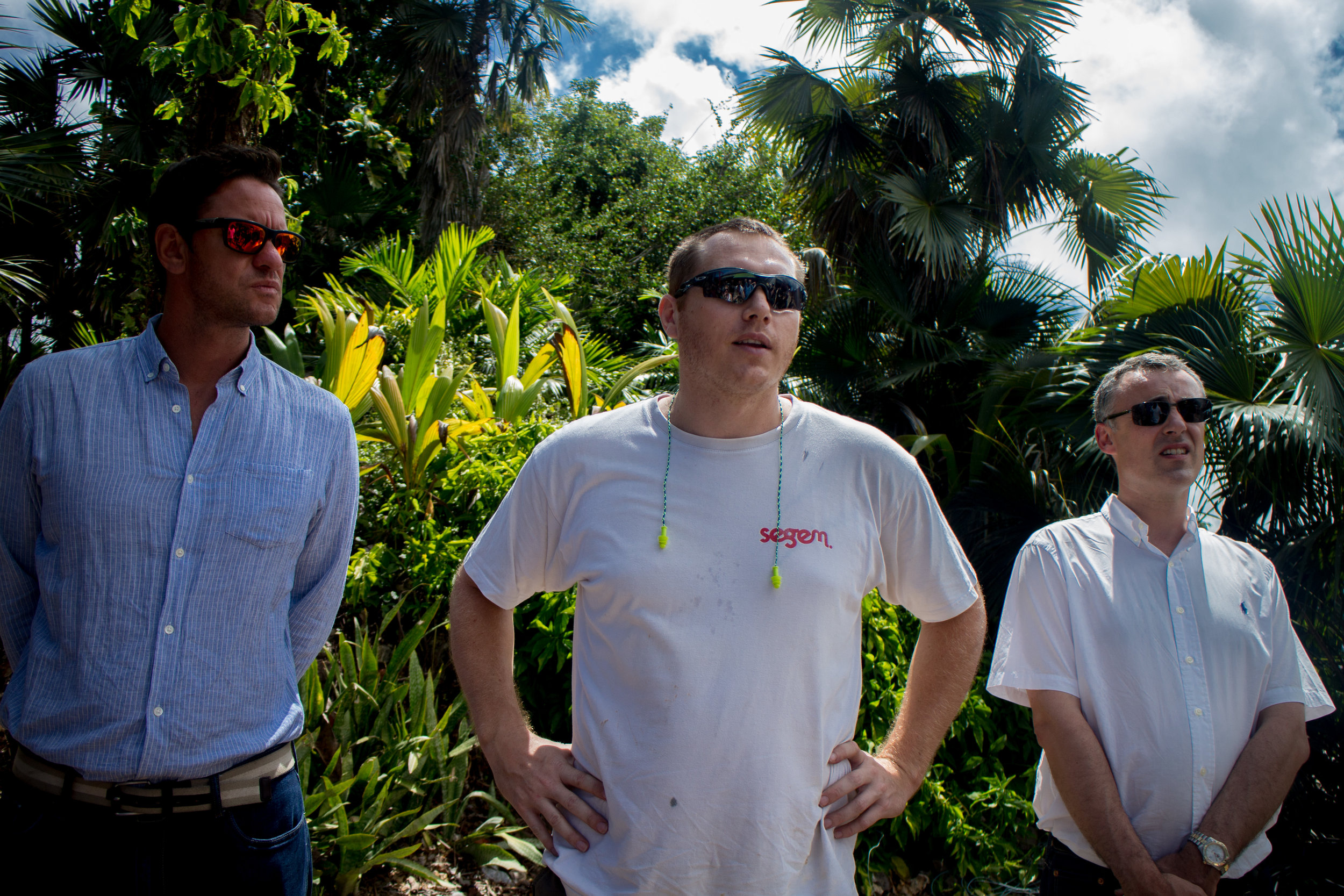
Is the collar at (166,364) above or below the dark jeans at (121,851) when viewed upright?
above

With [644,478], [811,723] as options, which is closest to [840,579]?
[811,723]

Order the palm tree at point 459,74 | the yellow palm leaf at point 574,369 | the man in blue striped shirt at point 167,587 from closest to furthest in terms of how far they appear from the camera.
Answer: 1. the man in blue striped shirt at point 167,587
2. the yellow palm leaf at point 574,369
3. the palm tree at point 459,74

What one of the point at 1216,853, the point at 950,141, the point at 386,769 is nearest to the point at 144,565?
the point at 386,769

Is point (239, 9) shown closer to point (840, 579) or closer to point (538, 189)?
point (840, 579)

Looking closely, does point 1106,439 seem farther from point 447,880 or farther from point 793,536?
point 447,880

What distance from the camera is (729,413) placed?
188cm

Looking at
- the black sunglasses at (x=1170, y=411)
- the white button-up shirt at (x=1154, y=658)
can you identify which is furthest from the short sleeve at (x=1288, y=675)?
the black sunglasses at (x=1170, y=411)

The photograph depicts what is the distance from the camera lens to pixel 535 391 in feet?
19.3

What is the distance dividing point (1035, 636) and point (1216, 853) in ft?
2.01

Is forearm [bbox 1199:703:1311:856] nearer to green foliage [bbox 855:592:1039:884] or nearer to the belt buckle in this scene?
green foliage [bbox 855:592:1039:884]

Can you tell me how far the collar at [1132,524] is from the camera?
2.47 m

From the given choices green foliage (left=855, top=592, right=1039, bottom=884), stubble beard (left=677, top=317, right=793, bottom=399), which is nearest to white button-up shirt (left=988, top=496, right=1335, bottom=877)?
stubble beard (left=677, top=317, right=793, bottom=399)

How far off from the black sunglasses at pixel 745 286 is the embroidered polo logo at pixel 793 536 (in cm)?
49

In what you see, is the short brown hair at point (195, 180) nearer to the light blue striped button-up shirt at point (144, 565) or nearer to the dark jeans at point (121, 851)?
the light blue striped button-up shirt at point (144, 565)
